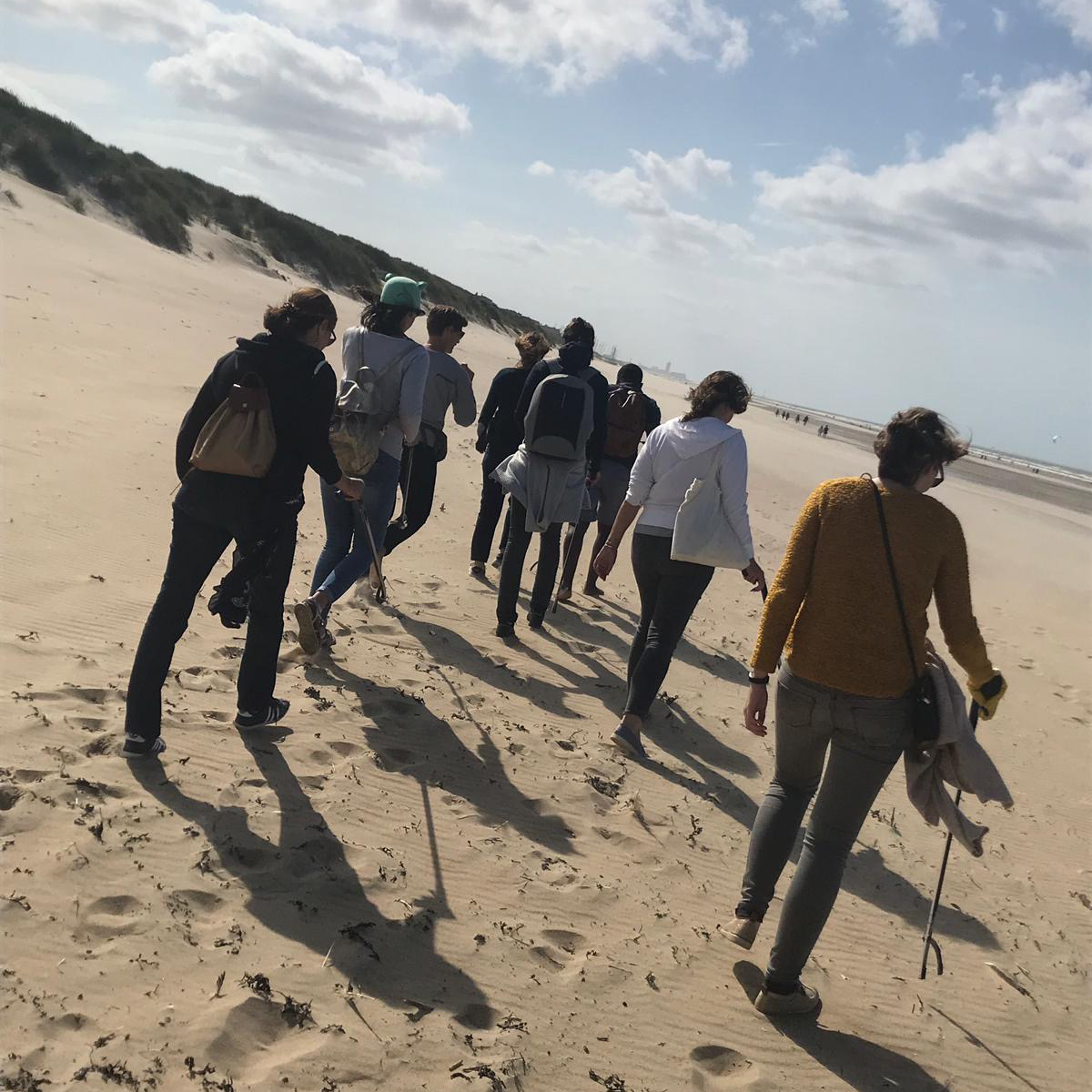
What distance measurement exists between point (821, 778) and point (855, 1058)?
3.08ft

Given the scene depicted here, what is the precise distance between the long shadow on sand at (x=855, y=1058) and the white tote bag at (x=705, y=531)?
2083mm

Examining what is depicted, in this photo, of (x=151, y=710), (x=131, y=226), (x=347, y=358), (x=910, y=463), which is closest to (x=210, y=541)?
(x=151, y=710)

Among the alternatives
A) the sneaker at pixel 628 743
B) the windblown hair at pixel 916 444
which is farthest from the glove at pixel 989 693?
the sneaker at pixel 628 743

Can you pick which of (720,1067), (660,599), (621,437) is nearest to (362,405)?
(660,599)

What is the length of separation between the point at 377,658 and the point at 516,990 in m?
2.92

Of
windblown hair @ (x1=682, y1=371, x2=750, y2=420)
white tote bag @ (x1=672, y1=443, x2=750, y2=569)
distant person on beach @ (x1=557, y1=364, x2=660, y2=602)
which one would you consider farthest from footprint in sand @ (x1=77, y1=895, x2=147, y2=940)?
distant person on beach @ (x1=557, y1=364, x2=660, y2=602)

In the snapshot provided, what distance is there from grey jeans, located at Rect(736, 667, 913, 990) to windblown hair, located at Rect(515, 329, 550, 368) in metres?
4.54

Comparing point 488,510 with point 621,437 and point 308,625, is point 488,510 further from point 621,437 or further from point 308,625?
point 308,625

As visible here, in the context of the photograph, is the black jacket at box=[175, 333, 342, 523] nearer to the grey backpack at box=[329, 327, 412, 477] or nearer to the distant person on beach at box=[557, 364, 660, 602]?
the grey backpack at box=[329, 327, 412, 477]

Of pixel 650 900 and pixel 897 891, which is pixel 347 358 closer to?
pixel 650 900

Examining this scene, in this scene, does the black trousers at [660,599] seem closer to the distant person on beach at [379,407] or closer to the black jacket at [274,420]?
the distant person on beach at [379,407]

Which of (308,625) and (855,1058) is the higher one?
(308,625)

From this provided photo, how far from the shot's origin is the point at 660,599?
498cm

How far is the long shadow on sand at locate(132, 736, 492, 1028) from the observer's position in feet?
10.2
